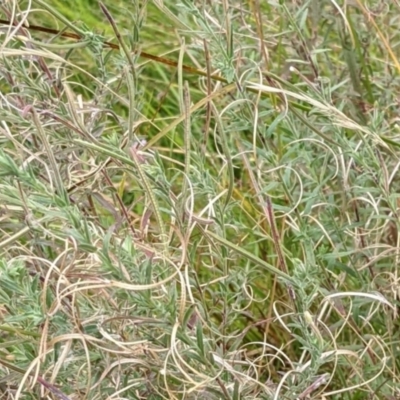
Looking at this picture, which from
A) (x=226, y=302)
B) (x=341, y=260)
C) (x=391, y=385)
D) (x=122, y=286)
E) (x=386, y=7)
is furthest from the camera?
(x=386, y=7)

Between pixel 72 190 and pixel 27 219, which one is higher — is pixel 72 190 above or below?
below

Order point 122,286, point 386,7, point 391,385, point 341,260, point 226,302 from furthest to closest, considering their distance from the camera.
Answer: point 386,7, point 341,260, point 391,385, point 226,302, point 122,286

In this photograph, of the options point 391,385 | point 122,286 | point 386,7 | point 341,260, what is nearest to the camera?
point 122,286

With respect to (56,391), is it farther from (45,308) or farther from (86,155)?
(86,155)

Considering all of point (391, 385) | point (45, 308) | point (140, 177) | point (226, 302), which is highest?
point (140, 177)

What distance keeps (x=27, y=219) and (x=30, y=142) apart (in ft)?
1.14

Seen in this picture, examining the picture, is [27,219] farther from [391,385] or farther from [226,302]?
[391,385]

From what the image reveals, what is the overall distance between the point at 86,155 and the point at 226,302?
28cm

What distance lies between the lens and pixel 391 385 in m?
1.02

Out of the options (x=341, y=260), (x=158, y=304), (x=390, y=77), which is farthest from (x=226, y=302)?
(x=390, y=77)

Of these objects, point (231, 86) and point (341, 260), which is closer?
point (231, 86)

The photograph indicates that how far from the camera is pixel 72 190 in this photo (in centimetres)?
97

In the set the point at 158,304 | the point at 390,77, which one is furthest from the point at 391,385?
the point at 390,77

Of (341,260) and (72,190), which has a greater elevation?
(72,190)
